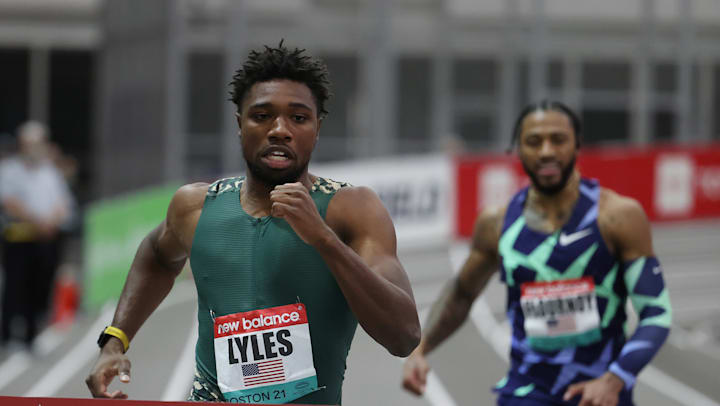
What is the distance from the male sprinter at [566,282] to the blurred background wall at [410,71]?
12688 mm

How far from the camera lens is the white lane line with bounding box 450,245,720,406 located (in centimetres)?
766

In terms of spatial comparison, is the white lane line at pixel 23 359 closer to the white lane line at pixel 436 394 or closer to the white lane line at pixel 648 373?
the white lane line at pixel 436 394

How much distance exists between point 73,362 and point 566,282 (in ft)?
18.8

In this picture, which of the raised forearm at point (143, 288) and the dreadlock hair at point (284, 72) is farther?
the raised forearm at point (143, 288)

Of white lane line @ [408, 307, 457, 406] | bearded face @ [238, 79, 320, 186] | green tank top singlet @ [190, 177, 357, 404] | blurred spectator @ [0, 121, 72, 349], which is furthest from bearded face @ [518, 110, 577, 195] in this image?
blurred spectator @ [0, 121, 72, 349]

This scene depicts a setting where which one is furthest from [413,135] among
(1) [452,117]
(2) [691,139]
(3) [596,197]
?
(3) [596,197]

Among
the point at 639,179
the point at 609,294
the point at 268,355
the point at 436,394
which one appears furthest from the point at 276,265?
the point at 639,179

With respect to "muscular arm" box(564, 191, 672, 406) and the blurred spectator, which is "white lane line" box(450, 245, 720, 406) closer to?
"muscular arm" box(564, 191, 672, 406)

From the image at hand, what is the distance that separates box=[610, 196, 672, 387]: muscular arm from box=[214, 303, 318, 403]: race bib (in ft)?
4.86

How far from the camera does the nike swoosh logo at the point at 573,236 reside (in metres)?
4.03

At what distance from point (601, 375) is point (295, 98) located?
191cm

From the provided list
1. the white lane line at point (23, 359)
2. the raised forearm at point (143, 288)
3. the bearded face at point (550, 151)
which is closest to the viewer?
the raised forearm at point (143, 288)

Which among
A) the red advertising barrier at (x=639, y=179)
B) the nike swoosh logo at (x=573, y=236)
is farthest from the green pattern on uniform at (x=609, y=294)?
the red advertising barrier at (x=639, y=179)

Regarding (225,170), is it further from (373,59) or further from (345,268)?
(345,268)
